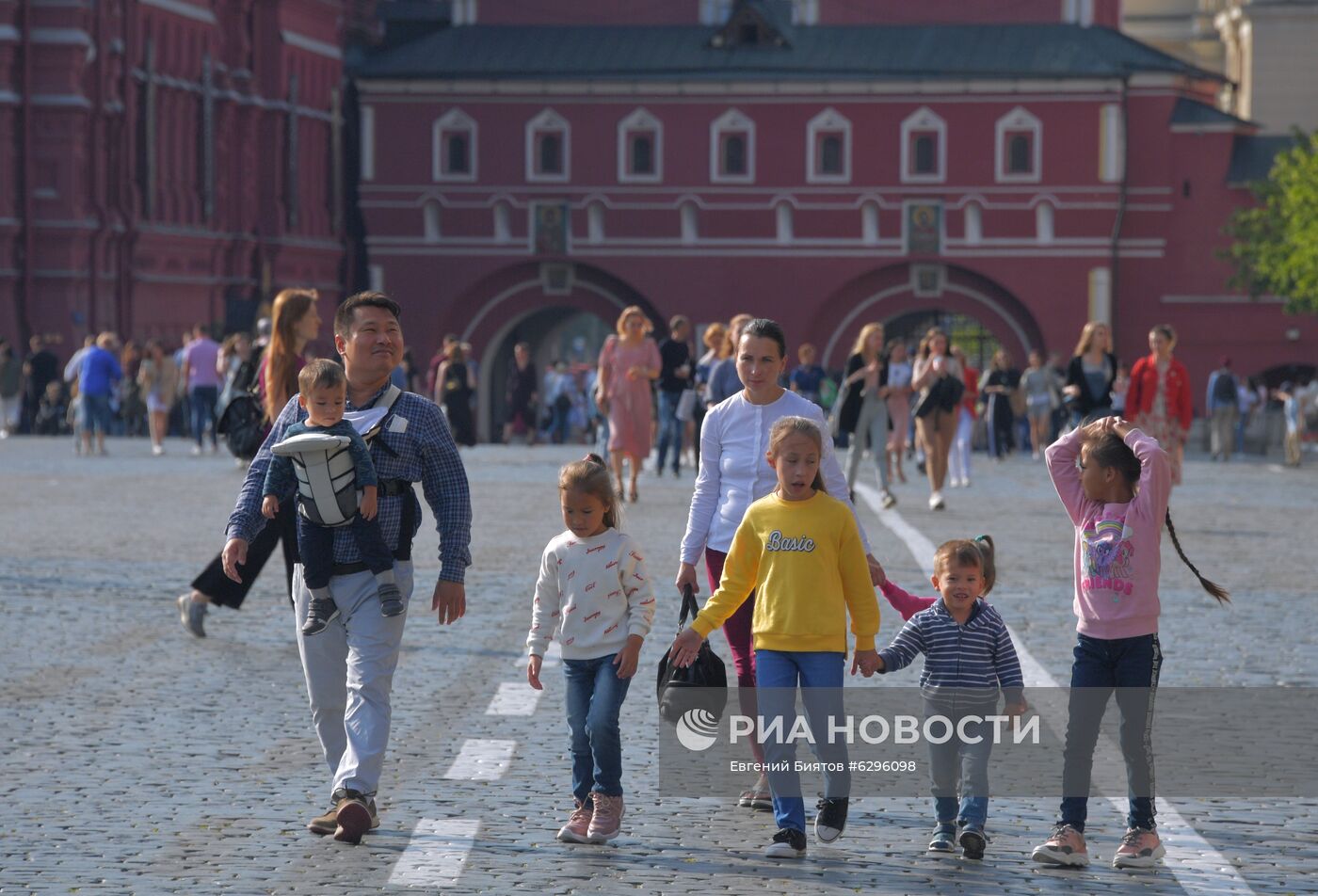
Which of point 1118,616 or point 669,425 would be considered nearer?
point 1118,616

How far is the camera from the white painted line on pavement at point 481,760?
744cm

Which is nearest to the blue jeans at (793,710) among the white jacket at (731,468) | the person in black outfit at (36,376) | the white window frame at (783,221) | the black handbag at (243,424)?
the white jacket at (731,468)

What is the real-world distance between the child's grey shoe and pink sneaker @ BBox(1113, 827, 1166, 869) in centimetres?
202

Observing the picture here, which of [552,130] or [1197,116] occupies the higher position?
[1197,116]

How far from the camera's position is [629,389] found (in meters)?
21.0

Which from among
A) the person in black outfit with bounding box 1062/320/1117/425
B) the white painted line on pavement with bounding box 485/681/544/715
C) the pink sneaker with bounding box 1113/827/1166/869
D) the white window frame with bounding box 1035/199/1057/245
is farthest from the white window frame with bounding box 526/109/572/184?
the pink sneaker with bounding box 1113/827/1166/869

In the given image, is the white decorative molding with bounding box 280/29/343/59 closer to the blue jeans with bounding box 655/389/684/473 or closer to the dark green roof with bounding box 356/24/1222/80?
the dark green roof with bounding box 356/24/1222/80

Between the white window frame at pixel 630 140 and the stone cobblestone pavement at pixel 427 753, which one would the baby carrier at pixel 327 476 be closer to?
the stone cobblestone pavement at pixel 427 753

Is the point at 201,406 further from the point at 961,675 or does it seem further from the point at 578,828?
the point at 961,675

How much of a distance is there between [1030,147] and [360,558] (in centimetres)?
5118

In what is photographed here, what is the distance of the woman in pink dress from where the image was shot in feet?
68.1

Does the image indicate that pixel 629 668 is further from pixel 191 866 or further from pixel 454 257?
pixel 454 257

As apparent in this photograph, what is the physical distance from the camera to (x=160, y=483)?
23406mm

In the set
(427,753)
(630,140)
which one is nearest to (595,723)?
(427,753)
